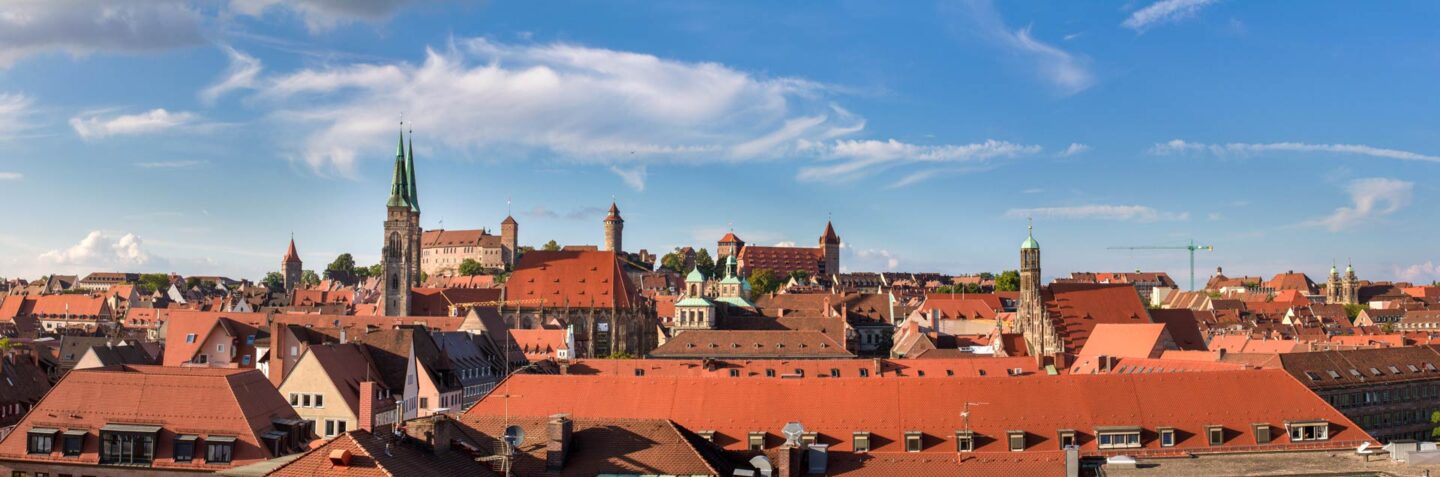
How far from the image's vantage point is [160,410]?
47.9m

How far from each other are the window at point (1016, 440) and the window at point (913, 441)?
3436 mm

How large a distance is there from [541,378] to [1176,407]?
25.8m

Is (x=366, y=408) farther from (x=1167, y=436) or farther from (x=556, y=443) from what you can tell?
(x=1167, y=436)

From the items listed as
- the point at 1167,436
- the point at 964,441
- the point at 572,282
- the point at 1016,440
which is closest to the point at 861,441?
the point at 964,441

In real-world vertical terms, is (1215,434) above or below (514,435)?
below

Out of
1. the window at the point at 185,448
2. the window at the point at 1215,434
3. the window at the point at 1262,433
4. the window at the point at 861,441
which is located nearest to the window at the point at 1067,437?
the window at the point at 1215,434

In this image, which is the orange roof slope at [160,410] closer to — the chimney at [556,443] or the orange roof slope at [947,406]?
the orange roof slope at [947,406]

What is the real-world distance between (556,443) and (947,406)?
16921 millimetres

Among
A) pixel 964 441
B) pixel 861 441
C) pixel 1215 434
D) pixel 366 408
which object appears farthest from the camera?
pixel 1215 434

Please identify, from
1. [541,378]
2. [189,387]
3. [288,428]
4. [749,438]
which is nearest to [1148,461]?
[749,438]

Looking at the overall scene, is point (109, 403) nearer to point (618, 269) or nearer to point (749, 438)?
point (749, 438)

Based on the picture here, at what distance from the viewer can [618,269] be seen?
543ft

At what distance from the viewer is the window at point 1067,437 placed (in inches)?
1935

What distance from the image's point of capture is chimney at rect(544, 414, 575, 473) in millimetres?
41469
